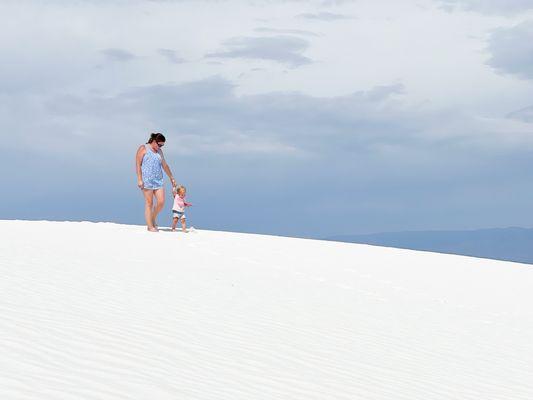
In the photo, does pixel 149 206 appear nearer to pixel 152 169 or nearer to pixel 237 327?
pixel 152 169

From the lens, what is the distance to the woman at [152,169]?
1560cm

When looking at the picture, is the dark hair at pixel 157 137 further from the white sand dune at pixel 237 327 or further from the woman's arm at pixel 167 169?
the white sand dune at pixel 237 327

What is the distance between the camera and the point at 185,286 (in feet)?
33.0

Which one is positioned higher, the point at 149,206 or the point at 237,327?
the point at 149,206

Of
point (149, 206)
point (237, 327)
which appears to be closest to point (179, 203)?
point (149, 206)

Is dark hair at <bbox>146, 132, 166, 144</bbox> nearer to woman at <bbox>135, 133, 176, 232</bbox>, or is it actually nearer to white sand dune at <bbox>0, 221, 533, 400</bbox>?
woman at <bbox>135, 133, 176, 232</bbox>

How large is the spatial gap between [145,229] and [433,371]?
1170cm

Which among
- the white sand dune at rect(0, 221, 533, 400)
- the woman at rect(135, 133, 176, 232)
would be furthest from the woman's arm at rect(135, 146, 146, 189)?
the white sand dune at rect(0, 221, 533, 400)

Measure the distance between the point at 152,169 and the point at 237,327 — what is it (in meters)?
8.17

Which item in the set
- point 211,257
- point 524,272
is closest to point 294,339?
point 211,257

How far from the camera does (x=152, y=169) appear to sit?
15.6 meters

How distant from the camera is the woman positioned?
51.2ft

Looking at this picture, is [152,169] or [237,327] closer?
[237,327]

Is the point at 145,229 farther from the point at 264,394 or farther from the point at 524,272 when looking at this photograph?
the point at 264,394
